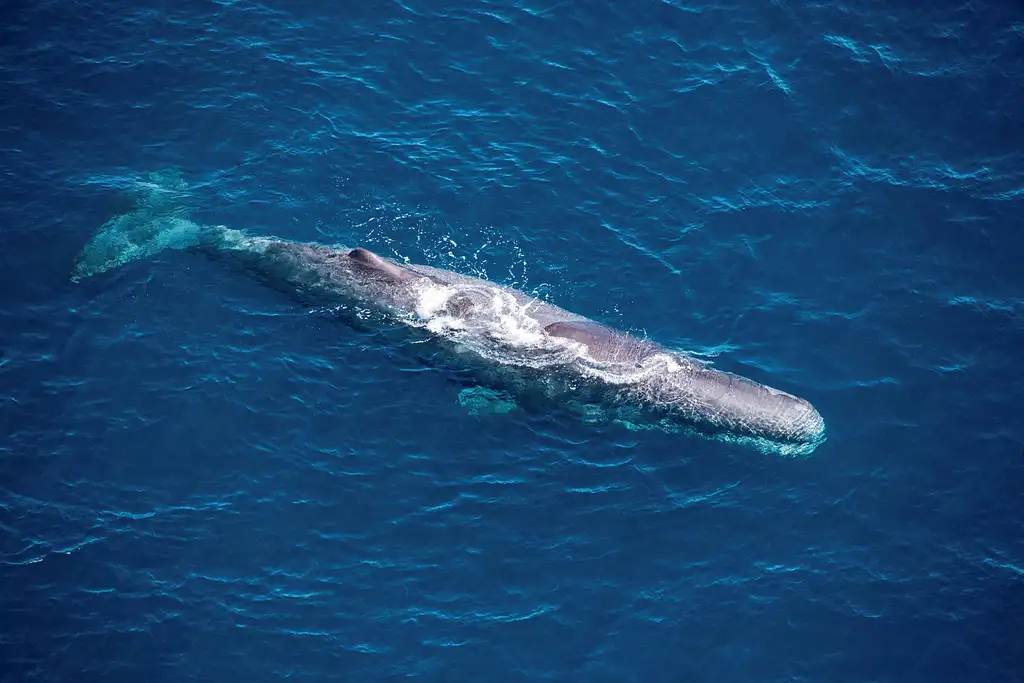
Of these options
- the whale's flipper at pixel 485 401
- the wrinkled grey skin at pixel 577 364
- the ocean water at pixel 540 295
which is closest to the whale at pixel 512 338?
the wrinkled grey skin at pixel 577 364

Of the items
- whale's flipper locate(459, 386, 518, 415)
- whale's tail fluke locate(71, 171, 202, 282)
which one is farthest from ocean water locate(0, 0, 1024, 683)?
whale's tail fluke locate(71, 171, 202, 282)

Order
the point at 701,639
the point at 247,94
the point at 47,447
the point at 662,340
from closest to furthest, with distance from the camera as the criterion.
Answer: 1. the point at 701,639
2. the point at 47,447
3. the point at 662,340
4. the point at 247,94

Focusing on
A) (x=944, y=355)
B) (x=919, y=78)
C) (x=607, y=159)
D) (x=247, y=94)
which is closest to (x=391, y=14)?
(x=247, y=94)

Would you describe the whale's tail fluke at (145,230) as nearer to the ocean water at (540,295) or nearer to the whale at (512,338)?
the whale at (512,338)

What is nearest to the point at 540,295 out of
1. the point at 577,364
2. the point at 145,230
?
the point at 577,364

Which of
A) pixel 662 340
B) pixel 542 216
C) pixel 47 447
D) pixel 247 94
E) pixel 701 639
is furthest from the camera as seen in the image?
pixel 247 94

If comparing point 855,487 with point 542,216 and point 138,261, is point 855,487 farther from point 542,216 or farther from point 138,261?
point 138,261

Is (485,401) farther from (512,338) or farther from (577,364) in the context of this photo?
(577,364)
